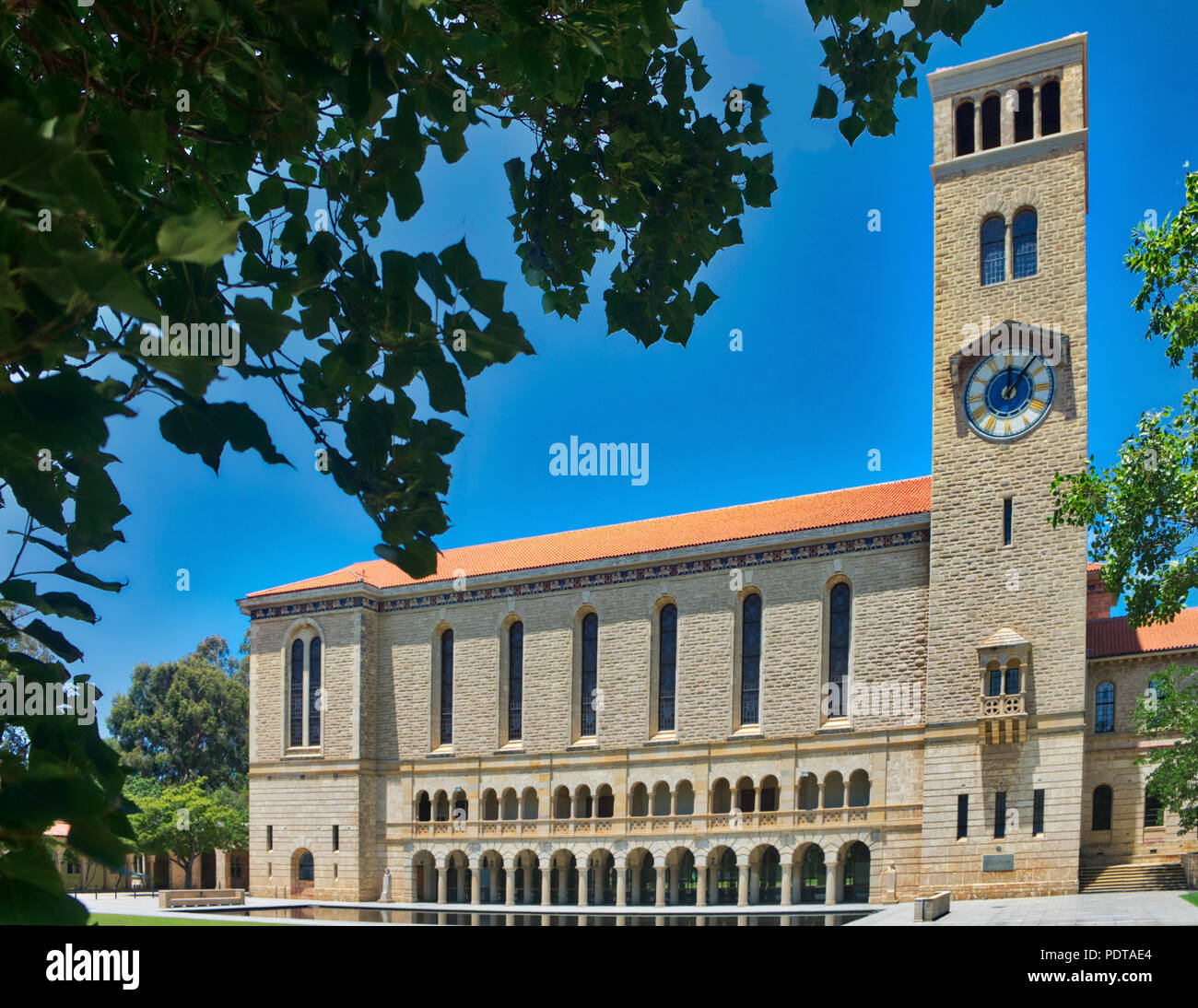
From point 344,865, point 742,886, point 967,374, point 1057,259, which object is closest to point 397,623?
point 344,865

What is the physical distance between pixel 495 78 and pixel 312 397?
1360mm

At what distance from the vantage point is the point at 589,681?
37.4 metres

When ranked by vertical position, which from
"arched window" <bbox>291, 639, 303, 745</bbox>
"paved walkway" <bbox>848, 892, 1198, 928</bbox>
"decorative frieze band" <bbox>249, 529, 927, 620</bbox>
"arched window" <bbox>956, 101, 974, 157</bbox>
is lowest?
"paved walkway" <bbox>848, 892, 1198, 928</bbox>

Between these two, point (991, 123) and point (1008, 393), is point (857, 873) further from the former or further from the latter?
point (991, 123)

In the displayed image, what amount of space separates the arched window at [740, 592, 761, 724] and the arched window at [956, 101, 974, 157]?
15233mm

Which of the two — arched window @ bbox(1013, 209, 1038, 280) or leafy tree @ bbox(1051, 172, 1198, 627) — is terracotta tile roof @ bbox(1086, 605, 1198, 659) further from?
leafy tree @ bbox(1051, 172, 1198, 627)

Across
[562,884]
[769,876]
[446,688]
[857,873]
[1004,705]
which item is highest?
[1004,705]

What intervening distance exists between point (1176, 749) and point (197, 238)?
28.9 m

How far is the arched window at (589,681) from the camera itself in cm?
3712

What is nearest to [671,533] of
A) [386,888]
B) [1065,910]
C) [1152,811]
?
[386,888]

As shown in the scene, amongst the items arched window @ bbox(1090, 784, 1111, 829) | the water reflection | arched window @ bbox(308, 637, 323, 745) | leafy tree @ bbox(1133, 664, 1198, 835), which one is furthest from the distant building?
leafy tree @ bbox(1133, 664, 1198, 835)

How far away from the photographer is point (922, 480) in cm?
3591

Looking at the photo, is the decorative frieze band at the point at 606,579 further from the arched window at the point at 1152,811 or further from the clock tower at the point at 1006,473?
the arched window at the point at 1152,811

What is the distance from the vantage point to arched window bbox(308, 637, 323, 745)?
4141cm
